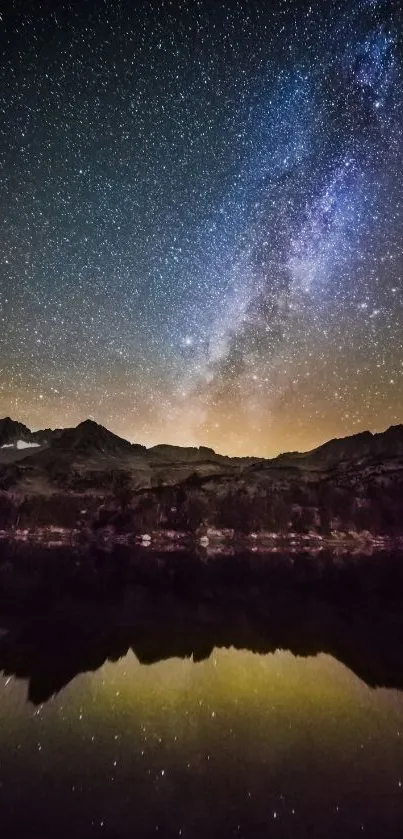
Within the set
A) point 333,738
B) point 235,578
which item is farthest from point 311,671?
point 235,578

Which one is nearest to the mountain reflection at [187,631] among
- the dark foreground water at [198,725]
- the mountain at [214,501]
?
the dark foreground water at [198,725]

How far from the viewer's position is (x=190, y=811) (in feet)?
26.9

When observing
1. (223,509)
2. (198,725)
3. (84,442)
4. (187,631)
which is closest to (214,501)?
(223,509)

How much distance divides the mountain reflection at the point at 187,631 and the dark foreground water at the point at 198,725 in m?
0.12

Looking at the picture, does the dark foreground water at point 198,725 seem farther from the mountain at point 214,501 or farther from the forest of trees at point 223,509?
the mountain at point 214,501

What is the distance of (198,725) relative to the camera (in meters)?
12.1

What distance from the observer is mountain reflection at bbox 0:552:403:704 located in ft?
53.8

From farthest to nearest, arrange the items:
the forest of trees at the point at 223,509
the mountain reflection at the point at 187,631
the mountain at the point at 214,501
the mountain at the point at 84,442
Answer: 1. the mountain at the point at 84,442
2. the mountain at the point at 214,501
3. the forest of trees at the point at 223,509
4. the mountain reflection at the point at 187,631

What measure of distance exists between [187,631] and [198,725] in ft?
30.7

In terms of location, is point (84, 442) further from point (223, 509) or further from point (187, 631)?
point (187, 631)

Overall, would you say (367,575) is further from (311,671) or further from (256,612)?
(311,671)

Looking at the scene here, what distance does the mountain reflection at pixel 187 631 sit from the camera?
1641 cm

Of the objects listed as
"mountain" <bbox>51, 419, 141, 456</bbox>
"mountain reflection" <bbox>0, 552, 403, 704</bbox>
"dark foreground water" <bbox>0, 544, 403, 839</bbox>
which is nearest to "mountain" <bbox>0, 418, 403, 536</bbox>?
"mountain" <bbox>51, 419, 141, 456</bbox>

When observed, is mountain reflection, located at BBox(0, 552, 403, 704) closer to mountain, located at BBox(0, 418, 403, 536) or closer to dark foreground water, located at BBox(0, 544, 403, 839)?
dark foreground water, located at BBox(0, 544, 403, 839)
